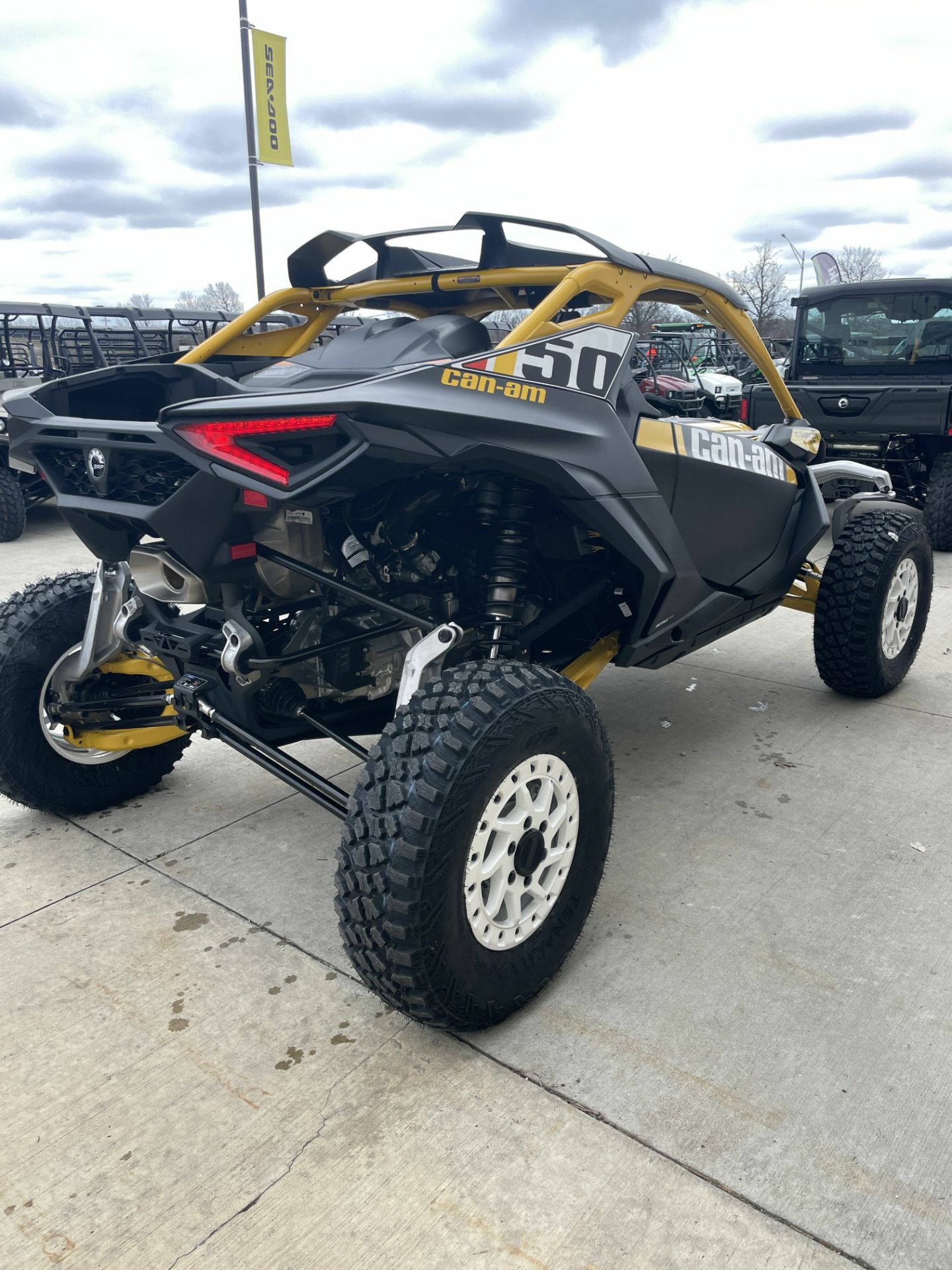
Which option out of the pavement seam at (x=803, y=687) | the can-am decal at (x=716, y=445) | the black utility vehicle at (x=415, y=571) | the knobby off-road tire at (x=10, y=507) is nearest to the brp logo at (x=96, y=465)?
the black utility vehicle at (x=415, y=571)

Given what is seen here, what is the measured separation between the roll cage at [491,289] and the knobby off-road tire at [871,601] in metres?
0.91

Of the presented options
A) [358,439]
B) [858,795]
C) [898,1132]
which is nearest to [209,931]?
[358,439]

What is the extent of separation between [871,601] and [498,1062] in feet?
9.00

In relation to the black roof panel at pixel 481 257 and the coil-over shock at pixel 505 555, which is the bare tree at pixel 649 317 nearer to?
the black roof panel at pixel 481 257

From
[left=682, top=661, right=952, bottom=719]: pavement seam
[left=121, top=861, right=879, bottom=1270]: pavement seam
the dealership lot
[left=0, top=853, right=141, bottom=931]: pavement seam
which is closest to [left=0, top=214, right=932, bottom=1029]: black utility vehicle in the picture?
[left=121, top=861, right=879, bottom=1270]: pavement seam

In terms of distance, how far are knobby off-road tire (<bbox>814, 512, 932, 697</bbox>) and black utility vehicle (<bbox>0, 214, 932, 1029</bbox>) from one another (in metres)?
0.42

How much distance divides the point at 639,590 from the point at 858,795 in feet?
4.12

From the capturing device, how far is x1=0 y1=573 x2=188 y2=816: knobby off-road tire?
3131 millimetres

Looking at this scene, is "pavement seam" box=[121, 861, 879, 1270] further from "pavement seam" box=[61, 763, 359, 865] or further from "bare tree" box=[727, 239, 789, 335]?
"bare tree" box=[727, 239, 789, 335]

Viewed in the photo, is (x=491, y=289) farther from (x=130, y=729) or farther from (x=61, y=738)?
(x=61, y=738)

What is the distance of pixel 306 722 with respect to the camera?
9.77 feet

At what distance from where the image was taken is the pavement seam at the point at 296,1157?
1.81 m

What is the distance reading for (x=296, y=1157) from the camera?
2004 mm

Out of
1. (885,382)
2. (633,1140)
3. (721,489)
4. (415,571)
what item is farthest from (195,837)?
(885,382)
